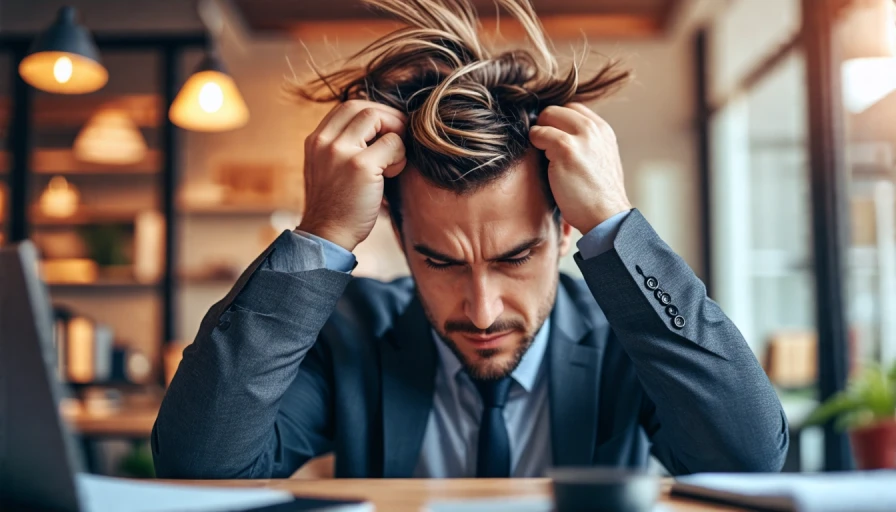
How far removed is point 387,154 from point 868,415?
93.2 inches

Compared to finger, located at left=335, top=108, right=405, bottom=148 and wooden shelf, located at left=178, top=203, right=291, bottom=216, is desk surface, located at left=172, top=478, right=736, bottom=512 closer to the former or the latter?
finger, located at left=335, top=108, right=405, bottom=148

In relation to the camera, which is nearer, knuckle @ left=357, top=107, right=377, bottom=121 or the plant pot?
knuckle @ left=357, top=107, right=377, bottom=121

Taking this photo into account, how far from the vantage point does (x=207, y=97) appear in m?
3.16

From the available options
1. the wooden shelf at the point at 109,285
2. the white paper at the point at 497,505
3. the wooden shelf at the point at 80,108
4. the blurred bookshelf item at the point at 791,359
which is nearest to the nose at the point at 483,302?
the white paper at the point at 497,505

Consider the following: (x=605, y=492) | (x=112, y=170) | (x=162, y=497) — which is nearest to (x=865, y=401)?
(x=605, y=492)

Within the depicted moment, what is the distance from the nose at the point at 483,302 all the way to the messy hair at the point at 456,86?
16 centimetres

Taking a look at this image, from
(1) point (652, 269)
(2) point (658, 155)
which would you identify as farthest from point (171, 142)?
(1) point (652, 269)

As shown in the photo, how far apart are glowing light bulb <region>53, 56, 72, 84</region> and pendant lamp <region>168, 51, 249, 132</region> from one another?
0.61 meters

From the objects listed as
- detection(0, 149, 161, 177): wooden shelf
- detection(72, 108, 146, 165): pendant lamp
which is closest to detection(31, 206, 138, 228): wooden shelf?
detection(0, 149, 161, 177): wooden shelf

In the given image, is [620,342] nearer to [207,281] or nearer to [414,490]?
[414,490]

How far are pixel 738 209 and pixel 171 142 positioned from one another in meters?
3.72

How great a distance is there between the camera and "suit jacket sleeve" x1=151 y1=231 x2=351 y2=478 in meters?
1.06

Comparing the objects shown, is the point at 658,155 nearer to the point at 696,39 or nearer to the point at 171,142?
the point at 696,39

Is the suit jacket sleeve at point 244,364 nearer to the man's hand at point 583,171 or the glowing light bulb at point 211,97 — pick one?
the man's hand at point 583,171
